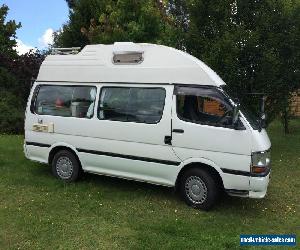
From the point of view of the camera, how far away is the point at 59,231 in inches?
256

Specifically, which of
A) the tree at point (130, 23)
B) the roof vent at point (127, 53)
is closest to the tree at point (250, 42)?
the roof vent at point (127, 53)

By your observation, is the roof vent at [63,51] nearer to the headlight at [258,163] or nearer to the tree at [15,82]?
the headlight at [258,163]

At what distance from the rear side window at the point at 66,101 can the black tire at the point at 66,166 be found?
827mm

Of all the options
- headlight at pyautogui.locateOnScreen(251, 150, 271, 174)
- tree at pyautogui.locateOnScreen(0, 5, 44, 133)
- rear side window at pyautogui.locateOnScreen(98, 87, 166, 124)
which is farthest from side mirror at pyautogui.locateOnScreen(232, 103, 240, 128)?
tree at pyautogui.locateOnScreen(0, 5, 44, 133)

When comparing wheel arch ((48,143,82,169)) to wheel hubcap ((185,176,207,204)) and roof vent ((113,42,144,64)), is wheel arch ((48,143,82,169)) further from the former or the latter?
wheel hubcap ((185,176,207,204))

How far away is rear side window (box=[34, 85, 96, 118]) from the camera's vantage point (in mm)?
8711

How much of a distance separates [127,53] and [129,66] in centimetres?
28

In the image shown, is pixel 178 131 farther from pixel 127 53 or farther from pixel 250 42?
pixel 250 42

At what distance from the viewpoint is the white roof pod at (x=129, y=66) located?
773 cm

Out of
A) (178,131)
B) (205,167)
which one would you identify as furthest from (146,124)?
(205,167)

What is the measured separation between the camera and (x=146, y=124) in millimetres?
7941

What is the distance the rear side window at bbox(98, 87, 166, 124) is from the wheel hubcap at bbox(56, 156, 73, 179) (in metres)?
1.28

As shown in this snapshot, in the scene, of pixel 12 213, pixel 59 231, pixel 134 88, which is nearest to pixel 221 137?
pixel 134 88

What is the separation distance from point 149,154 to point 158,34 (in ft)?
39.7
